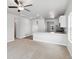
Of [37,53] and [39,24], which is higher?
[39,24]

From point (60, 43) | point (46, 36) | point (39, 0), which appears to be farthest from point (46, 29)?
point (39, 0)

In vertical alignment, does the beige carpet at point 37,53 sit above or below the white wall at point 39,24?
below

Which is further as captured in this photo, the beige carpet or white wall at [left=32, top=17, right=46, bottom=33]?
white wall at [left=32, top=17, right=46, bottom=33]

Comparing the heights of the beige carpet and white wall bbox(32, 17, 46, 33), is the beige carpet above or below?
below

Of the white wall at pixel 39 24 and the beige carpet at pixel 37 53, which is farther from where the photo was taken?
the white wall at pixel 39 24

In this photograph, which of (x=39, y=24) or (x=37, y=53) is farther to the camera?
(x=39, y=24)
